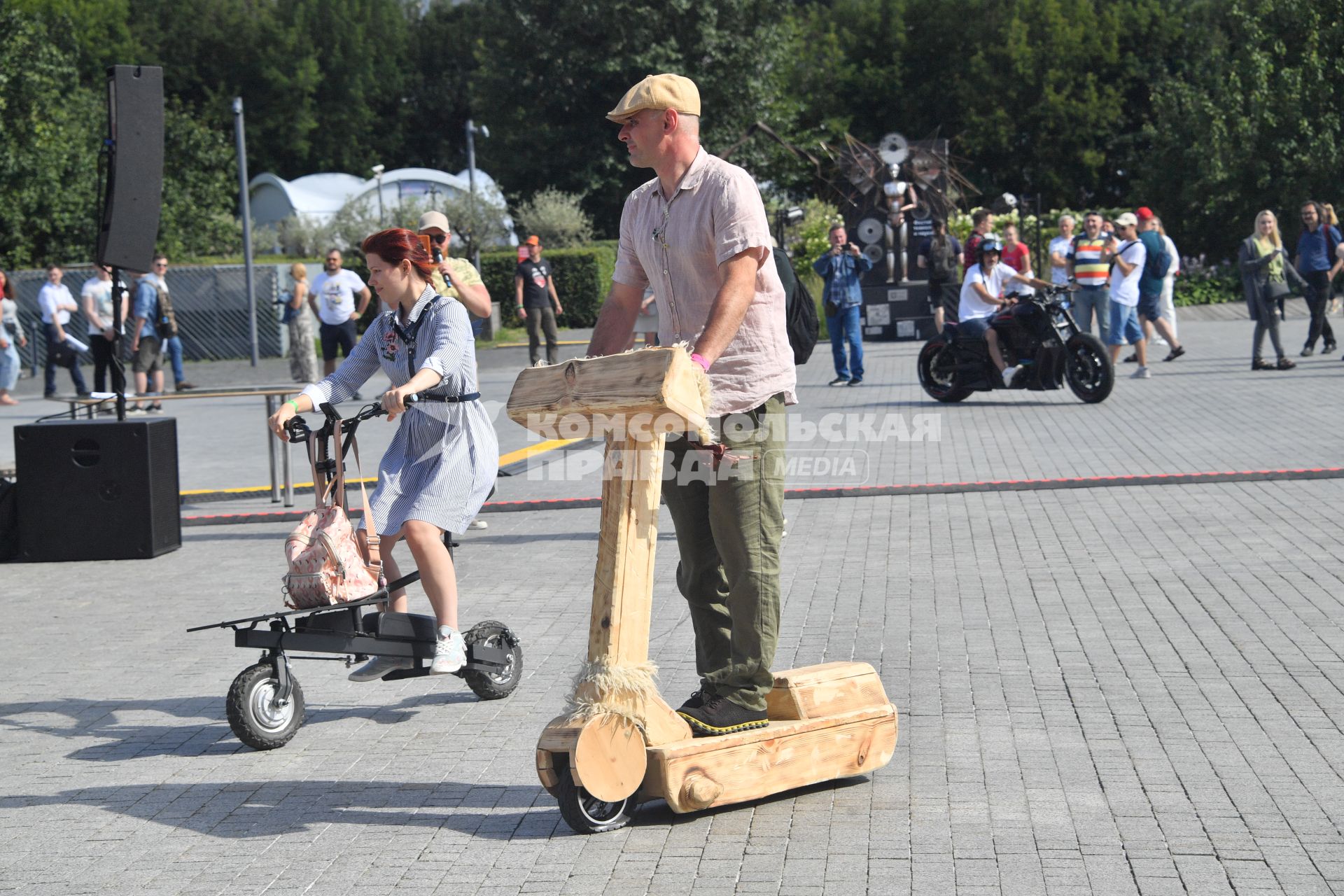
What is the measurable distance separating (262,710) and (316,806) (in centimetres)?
70

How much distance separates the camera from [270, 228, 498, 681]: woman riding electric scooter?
5.36 meters

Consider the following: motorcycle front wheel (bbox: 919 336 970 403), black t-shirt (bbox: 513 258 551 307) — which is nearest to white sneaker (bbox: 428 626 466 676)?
motorcycle front wheel (bbox: 919 336 970 403)

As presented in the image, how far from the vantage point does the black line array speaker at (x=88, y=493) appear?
8773 mm

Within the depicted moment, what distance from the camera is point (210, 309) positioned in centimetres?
3131

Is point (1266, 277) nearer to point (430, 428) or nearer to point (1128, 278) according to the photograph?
point (1128, 278)

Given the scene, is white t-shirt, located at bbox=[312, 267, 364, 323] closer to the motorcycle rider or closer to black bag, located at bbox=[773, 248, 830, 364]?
the motorcycle rider

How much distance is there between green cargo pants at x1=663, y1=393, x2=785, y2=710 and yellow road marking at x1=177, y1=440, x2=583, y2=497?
5.88 m

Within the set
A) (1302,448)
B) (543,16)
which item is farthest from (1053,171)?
(1302,448)

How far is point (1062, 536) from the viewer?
27.6ft

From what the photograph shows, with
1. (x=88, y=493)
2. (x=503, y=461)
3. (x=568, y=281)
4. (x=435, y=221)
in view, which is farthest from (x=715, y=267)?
(x=568, y=281)

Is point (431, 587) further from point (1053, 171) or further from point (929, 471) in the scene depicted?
point (1053, 171)

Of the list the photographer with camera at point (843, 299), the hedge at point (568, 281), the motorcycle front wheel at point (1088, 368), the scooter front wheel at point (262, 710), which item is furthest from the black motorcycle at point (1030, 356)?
the hedge at point (568, 281)

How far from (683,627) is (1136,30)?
51954mm

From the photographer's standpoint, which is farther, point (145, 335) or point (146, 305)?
point (145, 335)
